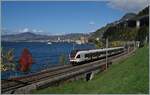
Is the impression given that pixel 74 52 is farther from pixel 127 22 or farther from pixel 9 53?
pixel 127 22

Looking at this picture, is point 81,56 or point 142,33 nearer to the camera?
point 81,56

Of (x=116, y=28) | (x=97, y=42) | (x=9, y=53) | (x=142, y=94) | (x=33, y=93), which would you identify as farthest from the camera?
(x=116, y=28)

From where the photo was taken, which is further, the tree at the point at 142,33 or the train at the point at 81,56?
the tree at the point at 142,33

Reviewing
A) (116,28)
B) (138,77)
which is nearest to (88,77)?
(138,77)

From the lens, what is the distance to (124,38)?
15675cm

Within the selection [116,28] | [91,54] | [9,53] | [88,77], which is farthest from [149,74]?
[116,28]

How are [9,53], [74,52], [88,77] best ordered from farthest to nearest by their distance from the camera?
[74,52] < [9,53] < [88,77]

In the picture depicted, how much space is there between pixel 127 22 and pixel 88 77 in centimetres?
11793

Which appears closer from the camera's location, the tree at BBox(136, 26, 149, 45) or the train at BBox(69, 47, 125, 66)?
the train at BBox(69, 47, 125, 66)

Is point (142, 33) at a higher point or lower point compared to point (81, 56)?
higher

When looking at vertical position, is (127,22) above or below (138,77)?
above

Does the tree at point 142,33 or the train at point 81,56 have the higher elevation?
the tree at point 142,33

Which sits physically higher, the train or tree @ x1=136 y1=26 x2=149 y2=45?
tree @ x1=136 y1=26 x2=149 y2=45

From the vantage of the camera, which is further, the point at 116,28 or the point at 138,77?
the point at 116,28
